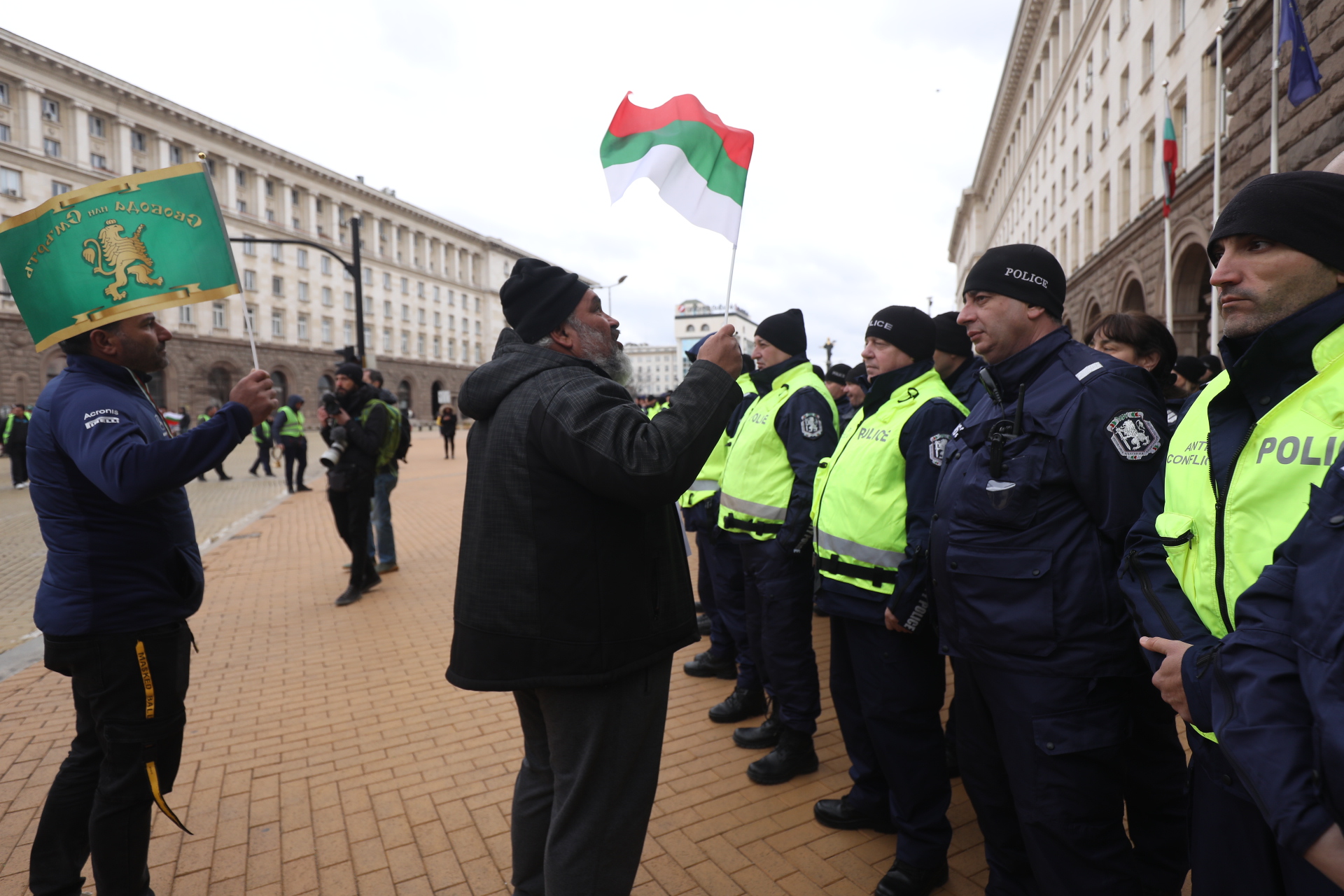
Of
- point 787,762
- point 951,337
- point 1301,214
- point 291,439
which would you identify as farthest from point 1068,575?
point 291,439

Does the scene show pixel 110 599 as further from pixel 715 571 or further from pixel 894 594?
pixel 715 571

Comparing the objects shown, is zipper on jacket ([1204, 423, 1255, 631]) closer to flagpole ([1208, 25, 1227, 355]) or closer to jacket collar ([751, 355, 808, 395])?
jacket collar ([751, 355, 808, 395])

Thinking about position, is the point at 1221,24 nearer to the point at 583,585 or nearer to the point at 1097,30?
the point at 1097,30

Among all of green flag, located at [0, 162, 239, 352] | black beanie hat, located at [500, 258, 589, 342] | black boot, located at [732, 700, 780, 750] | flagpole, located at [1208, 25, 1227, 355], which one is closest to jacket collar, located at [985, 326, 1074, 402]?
black beanie hat, located at [500, 258, 589, 342]

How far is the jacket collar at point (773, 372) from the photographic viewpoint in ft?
13.6

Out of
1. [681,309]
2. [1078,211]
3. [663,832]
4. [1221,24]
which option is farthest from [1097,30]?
[681,309]

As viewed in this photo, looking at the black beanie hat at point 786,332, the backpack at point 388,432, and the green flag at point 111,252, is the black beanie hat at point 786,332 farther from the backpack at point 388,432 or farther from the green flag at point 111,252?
the backpack at point 388,432

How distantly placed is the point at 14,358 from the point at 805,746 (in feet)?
167

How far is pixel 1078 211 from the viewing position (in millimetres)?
26984

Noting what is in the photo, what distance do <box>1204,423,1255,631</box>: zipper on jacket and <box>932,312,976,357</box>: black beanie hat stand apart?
2.28 metres

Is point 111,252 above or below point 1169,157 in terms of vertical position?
below

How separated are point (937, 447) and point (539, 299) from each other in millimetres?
1653

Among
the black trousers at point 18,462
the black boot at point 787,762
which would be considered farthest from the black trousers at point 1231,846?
the black trousers at point 18,462

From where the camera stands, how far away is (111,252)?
264 centimetres
